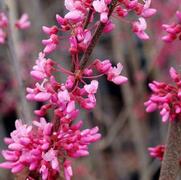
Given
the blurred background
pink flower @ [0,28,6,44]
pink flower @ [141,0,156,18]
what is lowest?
the blurred background

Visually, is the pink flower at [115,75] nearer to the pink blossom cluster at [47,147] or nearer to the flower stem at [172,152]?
the pink blossom cluster at [47,147]

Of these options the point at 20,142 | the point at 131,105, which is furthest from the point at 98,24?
the point at 131,105

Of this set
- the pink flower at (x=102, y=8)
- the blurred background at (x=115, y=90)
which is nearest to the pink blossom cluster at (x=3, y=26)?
the blurred background at (x=115, y=90)

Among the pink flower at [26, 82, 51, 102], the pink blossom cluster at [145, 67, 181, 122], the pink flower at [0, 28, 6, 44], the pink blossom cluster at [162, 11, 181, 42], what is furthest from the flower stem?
the pink flower at [0, 28, 6, 44]

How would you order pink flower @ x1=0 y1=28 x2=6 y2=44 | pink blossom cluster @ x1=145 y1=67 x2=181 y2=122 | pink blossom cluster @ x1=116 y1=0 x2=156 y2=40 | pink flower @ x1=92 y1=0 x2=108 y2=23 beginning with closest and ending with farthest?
pink flower @ x1=92 y1=0 x2=108 y2=23 < pink blossom cluster @ x1=116 y1=0 x2=156 y2=40 < pink blossom cluster @ x1=145 y1=67 x2=181 y2=122 < pink flower @ x1=0 y1=28 x2=6 y2=44

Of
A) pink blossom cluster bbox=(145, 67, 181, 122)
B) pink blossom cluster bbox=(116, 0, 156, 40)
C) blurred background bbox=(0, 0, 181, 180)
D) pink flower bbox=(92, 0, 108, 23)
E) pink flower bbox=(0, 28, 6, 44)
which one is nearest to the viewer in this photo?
pink flower bbox=(92, 0, 108, 23)

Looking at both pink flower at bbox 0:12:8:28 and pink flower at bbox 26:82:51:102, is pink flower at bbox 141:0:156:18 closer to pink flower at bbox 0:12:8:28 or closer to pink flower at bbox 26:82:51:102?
pink flower at bbox 26:82:51:102
